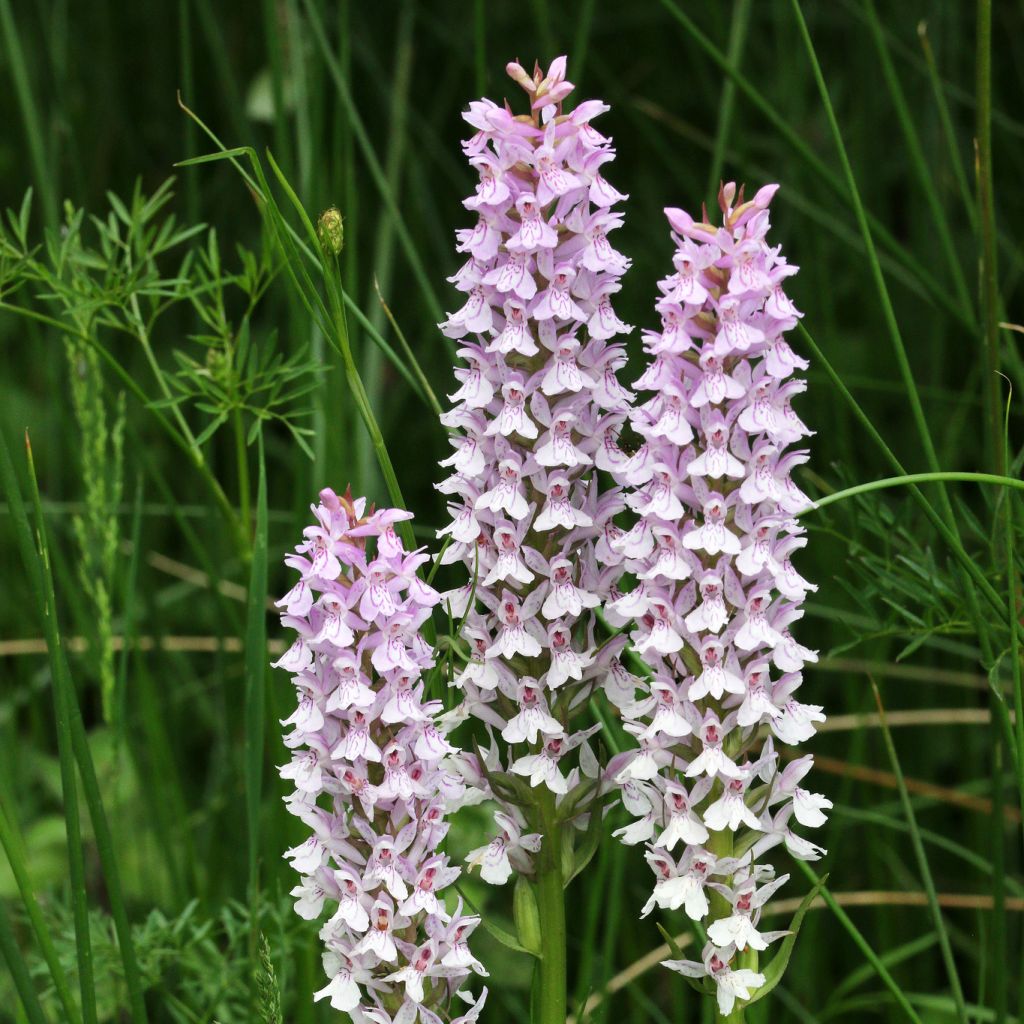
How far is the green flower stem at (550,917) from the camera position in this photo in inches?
66.6

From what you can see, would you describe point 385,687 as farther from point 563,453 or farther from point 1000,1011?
point 1000,1011

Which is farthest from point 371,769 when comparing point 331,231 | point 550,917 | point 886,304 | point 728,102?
point 728,102

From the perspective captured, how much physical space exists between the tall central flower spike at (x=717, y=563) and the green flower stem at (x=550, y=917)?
0.41ft

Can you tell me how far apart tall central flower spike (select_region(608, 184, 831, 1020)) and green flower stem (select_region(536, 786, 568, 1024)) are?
0.41 ft

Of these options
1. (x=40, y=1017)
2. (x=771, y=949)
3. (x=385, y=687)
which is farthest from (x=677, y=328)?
(x=771, y=949)

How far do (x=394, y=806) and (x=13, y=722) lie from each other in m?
1.81

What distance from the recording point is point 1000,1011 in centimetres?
199

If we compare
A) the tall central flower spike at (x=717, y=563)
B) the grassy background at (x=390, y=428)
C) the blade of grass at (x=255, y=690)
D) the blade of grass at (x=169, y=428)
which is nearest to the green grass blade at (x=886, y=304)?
the grassy background at (x=390, y=428)

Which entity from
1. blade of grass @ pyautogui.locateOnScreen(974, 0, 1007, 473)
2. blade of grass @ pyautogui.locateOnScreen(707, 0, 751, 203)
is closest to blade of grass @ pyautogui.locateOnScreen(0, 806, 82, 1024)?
blade of grass @ pyautogui.locateOnScreen(974, 0, 1007, 473)

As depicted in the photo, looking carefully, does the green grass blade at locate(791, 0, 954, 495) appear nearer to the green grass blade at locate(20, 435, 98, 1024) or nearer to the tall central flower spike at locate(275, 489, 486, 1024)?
the tall central flower spike at locate(275, 489, 486, 1024)

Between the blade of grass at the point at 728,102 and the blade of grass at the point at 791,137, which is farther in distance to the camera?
the blade of grass at the point at 728,102

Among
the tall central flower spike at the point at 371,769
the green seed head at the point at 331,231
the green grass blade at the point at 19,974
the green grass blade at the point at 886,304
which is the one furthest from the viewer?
the green grass blade at the point at 886,304

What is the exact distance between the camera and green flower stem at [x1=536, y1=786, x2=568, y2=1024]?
1.69m

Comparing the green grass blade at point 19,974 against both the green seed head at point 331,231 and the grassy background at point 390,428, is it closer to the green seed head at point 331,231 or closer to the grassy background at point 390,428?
the grassy background at point 390,428
